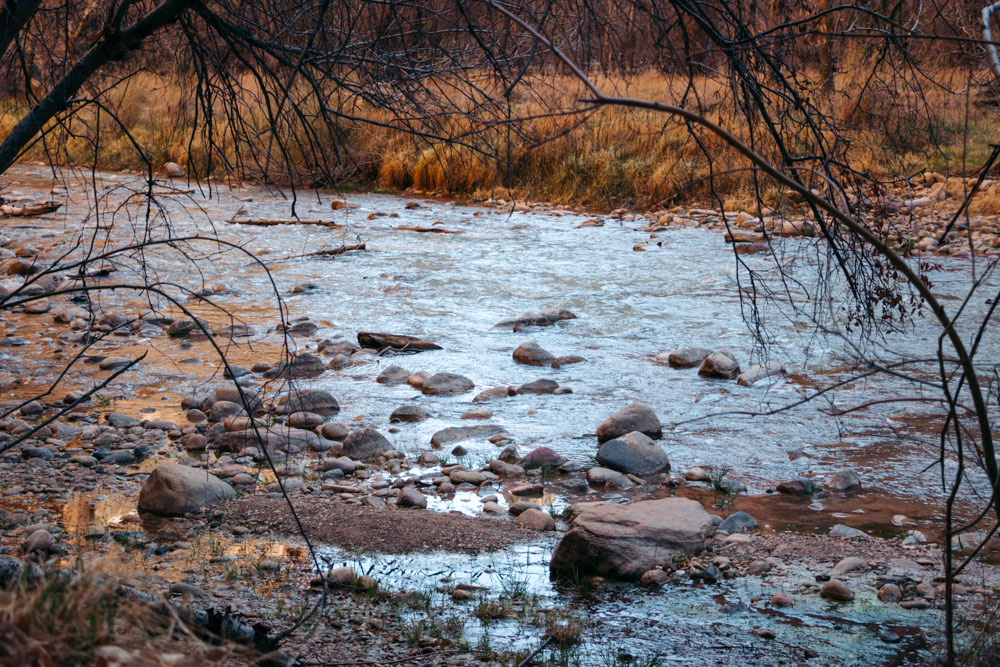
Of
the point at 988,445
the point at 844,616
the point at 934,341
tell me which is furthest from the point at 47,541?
the point at 934,341

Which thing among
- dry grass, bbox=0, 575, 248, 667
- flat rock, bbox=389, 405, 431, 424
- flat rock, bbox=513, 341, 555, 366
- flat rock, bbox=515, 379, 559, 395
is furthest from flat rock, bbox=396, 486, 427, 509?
dry grass, bbox=0, 575, 248, 667

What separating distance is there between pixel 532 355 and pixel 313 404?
2048 millimetres

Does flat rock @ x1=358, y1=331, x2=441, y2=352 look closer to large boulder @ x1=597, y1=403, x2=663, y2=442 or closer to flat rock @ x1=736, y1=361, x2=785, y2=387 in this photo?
large boulder @ x1=597, y1=403, x2=663, y2=442

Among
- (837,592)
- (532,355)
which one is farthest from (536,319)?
(837,592)

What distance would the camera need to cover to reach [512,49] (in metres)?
3.88

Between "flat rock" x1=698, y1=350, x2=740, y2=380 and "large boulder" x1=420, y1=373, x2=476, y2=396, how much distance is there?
183 cm

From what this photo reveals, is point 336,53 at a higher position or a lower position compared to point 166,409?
higher

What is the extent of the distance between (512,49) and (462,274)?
21.4 ft

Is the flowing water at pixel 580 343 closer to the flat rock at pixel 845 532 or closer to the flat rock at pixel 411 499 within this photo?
the flat rock at pixel 411 499

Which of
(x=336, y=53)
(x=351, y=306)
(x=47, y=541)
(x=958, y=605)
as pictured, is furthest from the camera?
(x=351, y=306)

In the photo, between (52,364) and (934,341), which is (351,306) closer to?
(52,364)

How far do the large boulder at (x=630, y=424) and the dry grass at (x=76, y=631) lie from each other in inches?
171

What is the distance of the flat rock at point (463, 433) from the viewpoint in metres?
5.43

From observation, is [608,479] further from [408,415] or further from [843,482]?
[408,415]
